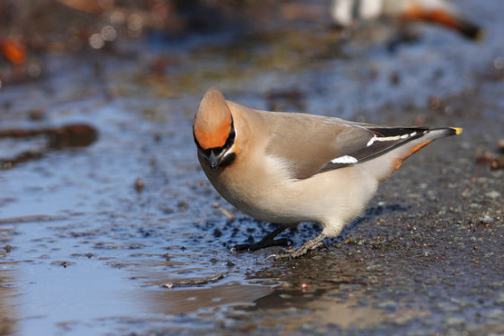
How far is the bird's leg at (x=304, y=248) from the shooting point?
465 centimetres

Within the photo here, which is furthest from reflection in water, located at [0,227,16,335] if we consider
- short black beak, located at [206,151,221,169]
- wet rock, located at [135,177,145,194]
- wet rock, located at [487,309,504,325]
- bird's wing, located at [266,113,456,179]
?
wet rock, located at [487,309,504,325]

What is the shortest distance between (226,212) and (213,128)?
1.42 meters

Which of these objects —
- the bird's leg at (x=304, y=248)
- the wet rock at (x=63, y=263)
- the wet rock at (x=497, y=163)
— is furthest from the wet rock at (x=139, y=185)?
the wet rock at (x=497, y=163)

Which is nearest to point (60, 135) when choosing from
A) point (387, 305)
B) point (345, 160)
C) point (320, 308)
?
point (345, 160)

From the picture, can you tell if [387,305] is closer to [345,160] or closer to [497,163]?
[345,160]

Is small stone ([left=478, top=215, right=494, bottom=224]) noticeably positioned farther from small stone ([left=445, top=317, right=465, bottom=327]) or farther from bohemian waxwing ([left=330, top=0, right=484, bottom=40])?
bohemian waxwing ([left=330, top=0, right=484, bottom=40])

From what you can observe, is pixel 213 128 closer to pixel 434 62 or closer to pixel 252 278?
pixel 252 278

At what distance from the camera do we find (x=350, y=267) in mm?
4391

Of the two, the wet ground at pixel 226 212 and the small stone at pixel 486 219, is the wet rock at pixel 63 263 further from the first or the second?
the small stone at pixel 486 219

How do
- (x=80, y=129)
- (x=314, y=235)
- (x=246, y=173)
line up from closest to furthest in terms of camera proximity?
(x=246, y=173) → (x=314, y=235) → (x=80, y=129)

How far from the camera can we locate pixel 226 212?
5.47m

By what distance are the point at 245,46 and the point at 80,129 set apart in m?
3.69

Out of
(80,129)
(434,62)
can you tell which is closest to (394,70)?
(434,62)

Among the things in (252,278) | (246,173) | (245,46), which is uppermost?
(245,46)
